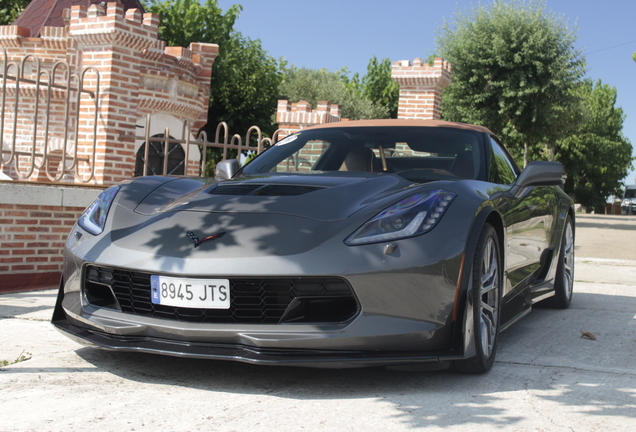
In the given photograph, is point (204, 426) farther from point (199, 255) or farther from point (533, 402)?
point (533, 402)

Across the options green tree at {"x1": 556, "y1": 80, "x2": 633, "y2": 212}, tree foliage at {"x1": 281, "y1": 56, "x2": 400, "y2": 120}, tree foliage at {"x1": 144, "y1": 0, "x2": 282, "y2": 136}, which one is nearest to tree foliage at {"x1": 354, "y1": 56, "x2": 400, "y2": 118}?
→ tree foliage at {"x1": 281, "y1": 56, "x2": 400, "y2": 120}

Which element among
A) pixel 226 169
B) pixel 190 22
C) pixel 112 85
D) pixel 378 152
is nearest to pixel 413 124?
pixel 378 152

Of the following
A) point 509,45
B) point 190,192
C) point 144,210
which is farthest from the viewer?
point 509,45

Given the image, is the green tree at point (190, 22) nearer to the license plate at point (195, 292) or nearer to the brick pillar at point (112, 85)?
the brick pillar at point (112, 85)

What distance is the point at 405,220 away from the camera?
3.10m

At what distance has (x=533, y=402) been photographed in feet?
9.50

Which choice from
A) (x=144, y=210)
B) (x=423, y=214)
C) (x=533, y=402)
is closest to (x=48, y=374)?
(x=144, y=210)

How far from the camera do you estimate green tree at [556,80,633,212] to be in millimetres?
55500

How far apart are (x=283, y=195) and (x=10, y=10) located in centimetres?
3193

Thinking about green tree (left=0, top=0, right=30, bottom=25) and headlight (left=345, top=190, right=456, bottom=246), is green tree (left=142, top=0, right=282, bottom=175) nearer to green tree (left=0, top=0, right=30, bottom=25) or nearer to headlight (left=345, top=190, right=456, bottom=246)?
green tree (left=0, top=0, right=30, bottom=25)

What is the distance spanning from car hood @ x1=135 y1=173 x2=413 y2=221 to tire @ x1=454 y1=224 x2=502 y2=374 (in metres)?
0.48

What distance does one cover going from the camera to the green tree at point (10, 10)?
100 feet

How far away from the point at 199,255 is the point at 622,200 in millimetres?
75309

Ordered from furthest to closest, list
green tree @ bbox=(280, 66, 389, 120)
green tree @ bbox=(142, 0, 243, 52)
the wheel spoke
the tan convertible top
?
green tree @ bbox=(280, 66, 389, 120), green tree @ bbox=(142, 0, 243, 52), the tan convertible top, the wheel spoke
